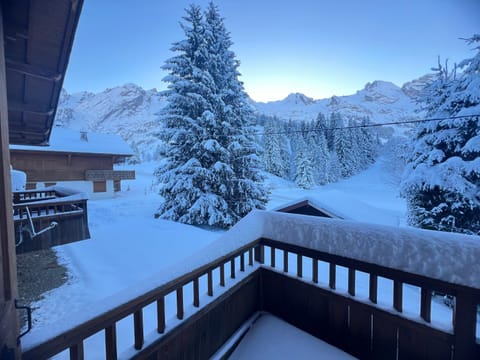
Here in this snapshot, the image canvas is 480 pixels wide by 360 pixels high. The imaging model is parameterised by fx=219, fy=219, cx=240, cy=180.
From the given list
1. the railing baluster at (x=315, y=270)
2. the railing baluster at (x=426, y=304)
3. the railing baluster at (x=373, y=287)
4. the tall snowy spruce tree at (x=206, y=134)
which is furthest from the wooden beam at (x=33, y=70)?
the tall snowy spruce tree at (x=206, y=134)

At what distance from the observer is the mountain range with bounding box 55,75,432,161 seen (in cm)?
6144

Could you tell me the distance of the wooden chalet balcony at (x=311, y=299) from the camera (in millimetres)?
1152

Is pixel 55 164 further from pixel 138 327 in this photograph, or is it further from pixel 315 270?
pixel 315 270

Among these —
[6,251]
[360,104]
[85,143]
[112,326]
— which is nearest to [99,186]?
[85,143]

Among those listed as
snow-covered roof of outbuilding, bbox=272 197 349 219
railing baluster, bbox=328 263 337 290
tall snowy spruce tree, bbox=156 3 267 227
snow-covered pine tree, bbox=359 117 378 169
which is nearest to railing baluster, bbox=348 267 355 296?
railing baluster, bbox=328 263 337 290

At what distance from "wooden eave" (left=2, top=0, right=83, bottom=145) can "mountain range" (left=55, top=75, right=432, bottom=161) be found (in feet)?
180

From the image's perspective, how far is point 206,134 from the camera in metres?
9.05

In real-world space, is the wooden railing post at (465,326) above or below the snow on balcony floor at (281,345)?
above

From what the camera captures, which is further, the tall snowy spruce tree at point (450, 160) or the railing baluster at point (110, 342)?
the tall snowy spruce tree at point (450, 160)

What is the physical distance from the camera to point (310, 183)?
104 feet

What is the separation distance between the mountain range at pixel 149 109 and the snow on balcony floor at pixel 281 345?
55.8m

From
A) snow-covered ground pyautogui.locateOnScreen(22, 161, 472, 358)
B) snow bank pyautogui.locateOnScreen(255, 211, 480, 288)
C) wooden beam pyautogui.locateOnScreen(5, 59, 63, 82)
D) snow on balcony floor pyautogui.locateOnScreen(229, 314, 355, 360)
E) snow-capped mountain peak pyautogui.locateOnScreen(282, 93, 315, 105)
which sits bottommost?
snow-covered ground pyautogui.locateOnScreen(22, 161, 472, 358)

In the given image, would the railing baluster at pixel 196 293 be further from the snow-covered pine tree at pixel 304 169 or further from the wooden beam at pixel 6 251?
the snow-covered pine tree at pixel 304 169

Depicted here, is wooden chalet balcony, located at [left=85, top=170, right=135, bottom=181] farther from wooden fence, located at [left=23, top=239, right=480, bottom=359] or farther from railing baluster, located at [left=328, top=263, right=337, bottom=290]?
railing baluster, located at [left=328, top=263, right=337, bottom=290]
